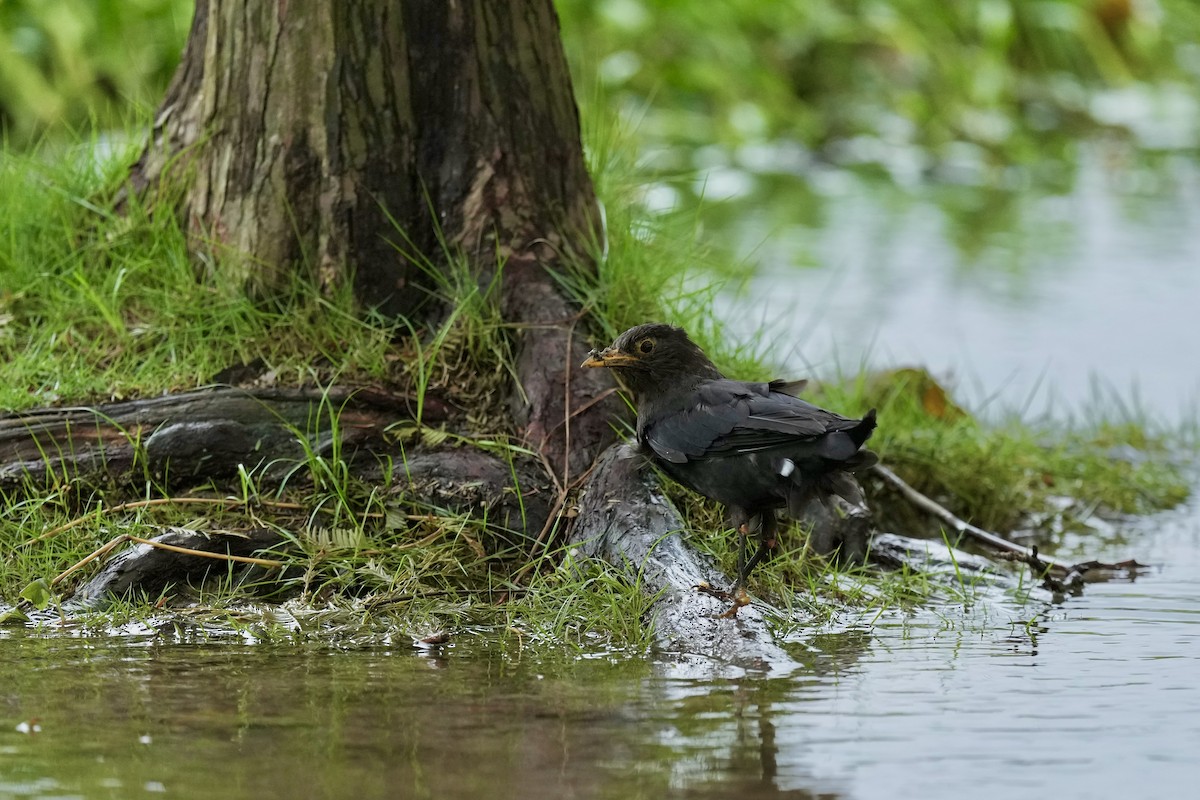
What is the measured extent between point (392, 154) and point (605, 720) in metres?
2.29

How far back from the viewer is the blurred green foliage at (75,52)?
36.6 ft

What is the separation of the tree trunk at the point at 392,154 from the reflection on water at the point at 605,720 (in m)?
1.30

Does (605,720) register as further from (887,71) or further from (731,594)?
(887,71)

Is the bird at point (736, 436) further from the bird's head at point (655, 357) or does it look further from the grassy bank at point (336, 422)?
the grassy bank at point (336, 422)

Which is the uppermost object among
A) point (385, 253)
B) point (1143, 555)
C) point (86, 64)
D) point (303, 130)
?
point (86, 64)

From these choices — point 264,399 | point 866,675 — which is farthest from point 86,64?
point 866,675

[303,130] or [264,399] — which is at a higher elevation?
[303,130]

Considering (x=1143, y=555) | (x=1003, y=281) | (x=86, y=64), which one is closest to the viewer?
(x=1143, y=555)

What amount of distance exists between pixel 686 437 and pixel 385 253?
1386 mm

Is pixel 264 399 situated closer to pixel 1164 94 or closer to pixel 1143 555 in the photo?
pixel 1143 555

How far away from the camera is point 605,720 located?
133 inches

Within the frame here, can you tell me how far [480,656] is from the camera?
13.0 feet

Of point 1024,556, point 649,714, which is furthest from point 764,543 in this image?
point 1024,556

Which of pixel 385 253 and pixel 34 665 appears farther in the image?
pixel 385 253
